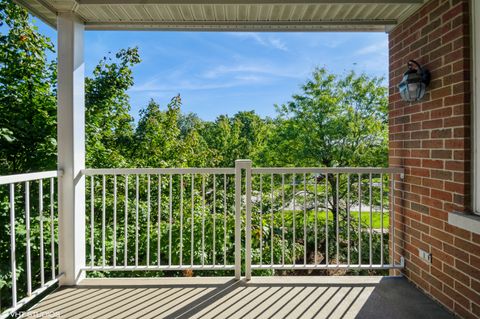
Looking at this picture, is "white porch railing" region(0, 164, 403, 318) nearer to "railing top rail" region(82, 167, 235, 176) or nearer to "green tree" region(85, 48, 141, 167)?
"railing top rail" region(82, 167, 235, 176)

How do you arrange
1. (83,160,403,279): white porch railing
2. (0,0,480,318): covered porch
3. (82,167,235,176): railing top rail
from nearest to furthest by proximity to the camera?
(0,0,480,318): covered porch → (82,167,235,176): railing top rail → (83,160,403,279): white porch railing

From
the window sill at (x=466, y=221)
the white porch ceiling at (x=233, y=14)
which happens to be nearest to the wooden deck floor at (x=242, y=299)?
the window sill at (x=466, y=221)

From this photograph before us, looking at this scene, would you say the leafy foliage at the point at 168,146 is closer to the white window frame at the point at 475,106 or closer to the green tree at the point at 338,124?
the green tree at the point at 338,124

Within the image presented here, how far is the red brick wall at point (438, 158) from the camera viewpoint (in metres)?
2.11

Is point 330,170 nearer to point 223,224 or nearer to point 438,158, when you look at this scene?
point 438,158

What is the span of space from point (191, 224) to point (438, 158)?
2.58 meters

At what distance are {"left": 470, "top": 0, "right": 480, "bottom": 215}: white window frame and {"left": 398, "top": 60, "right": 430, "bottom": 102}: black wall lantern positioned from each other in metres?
0.43

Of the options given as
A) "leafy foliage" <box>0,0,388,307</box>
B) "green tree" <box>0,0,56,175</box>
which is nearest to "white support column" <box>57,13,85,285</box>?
"leafy foliage" <box>0,0,388,307</box>

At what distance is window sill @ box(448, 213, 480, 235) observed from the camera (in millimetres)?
1913

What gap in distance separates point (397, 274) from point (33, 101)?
210 inches

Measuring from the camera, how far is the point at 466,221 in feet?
6.59

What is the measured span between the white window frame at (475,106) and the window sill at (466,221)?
10 cm

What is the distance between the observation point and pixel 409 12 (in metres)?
2.77

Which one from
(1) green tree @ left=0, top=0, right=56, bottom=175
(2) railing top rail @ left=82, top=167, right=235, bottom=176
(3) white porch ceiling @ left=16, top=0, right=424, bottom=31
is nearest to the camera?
(3) white porch ceiling @ left=16, top=0, right=424, bottom=31
